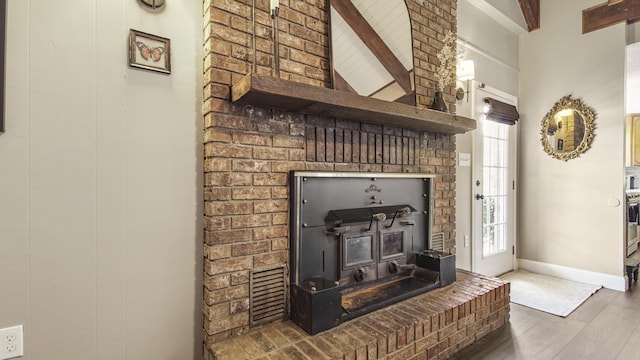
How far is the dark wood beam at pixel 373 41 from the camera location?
2049 millimetres

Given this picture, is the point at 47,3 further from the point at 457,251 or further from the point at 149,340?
the point at 457,251

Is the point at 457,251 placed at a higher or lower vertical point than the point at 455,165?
lower

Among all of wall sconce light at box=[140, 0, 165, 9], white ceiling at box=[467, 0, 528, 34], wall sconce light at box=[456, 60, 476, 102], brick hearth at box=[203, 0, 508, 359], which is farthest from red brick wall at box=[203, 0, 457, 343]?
white ceiling at box=[467, 0, 528, 34]

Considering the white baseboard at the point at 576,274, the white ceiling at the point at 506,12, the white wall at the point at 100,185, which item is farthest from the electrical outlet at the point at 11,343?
the white baseboard at the point at 576,274

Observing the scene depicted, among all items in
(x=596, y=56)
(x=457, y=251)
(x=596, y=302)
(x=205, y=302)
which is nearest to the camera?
(x=205, y=302)

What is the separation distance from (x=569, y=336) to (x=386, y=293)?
140 cm

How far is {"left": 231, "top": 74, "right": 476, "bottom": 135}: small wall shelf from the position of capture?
1.50 m

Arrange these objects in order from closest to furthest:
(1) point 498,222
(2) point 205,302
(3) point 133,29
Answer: (3) point 133,29 < (2) point 205,302 < (1) point 498,222

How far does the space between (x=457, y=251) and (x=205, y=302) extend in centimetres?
246

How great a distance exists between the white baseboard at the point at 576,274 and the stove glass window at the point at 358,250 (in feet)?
9.37

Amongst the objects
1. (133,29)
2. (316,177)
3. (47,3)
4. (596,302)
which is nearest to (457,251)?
(596,302)

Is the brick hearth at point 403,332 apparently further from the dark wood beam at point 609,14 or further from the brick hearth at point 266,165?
the dark wood beam at point 609,14

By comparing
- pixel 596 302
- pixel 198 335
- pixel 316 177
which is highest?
pixel 316 177

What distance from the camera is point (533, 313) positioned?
265cm
